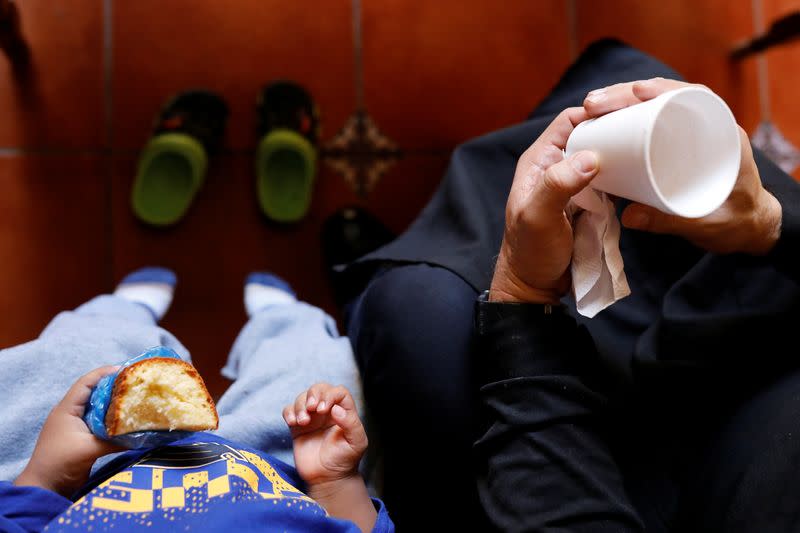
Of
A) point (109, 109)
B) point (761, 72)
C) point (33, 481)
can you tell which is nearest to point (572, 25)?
point (761, 72)

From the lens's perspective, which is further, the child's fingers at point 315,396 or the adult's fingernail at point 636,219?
the child's fingers at point 315,396

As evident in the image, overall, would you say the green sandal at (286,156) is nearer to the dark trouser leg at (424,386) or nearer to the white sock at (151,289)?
the white sock at (151,289)

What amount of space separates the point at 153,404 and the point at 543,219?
0.46m

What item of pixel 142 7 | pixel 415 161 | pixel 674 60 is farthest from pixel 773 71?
pixel 142 7

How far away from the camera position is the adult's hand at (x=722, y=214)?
0.63m

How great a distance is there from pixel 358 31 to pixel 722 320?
1.06 m

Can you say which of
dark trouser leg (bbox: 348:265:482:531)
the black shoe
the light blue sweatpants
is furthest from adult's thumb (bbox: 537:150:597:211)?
the black shoe

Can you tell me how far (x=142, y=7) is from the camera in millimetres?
1458

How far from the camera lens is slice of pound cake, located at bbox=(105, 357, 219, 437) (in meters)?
0.70

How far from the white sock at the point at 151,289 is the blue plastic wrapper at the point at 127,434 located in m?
0.53

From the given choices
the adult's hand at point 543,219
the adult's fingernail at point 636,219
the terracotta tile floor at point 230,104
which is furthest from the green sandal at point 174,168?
the adult's fingernail at point 636,219

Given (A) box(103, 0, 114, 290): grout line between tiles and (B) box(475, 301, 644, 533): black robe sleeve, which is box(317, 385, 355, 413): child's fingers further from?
(A) box(103, 0, 114, 290): grout line between tiles

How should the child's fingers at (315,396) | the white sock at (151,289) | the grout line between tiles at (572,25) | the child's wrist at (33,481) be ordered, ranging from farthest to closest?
the grout line between tiles at (572,25) < the white sock at (151,289) < the child's fingers at (315,396) < the child's wrist at (33,481)

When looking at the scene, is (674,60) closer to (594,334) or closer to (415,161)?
(415,161)
